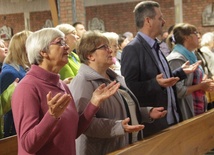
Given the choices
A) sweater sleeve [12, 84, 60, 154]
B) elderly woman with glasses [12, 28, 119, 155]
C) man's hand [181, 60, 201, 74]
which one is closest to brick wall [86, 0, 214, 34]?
man's hand [181, 60, 201, 74]

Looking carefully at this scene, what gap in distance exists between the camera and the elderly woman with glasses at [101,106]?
2.57m

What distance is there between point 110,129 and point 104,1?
1235 cm

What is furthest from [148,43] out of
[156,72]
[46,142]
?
[46,142]

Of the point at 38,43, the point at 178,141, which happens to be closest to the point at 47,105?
the point at 38,43

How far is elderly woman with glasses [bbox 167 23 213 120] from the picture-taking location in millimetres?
3816

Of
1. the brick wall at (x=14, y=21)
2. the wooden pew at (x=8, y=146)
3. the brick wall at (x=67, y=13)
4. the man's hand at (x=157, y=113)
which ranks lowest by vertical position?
the wooden pew at (x=8, y=146)

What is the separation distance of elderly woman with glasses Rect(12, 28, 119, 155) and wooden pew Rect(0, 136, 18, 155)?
883mm

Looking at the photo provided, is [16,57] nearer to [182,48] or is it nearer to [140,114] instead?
[140,114]

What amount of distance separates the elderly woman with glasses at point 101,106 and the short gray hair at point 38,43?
421 millimetres

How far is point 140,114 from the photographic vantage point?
2947mm

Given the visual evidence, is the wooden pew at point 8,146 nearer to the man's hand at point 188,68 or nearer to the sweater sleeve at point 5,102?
the sweater sleeve at point 5,102

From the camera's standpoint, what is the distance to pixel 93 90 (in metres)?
2.67

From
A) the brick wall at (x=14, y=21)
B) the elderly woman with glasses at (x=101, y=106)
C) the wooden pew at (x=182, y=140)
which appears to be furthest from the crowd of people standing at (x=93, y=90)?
the brick wall at (x=14, y=21)

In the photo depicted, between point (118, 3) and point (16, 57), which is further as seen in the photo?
point (118, 3)
